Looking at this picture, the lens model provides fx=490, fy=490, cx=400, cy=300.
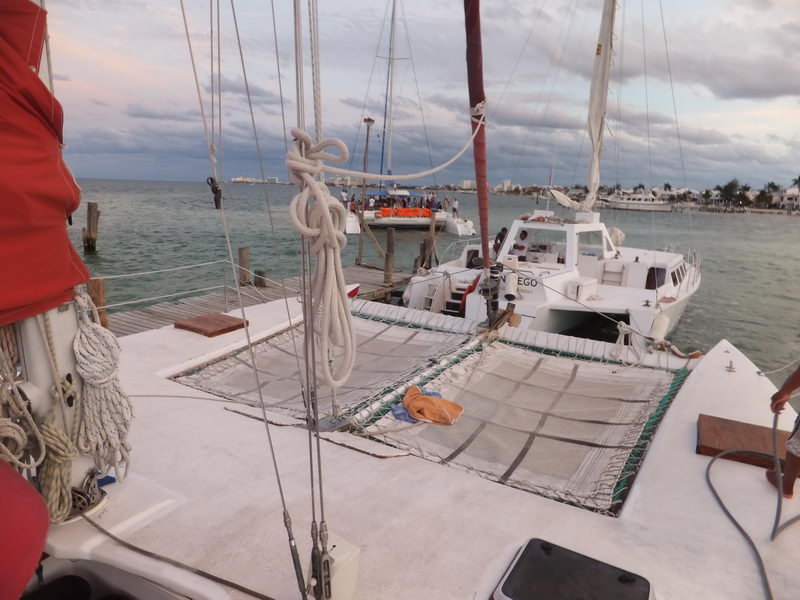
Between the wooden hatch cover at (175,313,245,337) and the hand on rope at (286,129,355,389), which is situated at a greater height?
the hand on rope at (286,129,355,389)

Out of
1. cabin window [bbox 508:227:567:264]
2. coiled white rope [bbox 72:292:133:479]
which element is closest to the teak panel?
coiled white rope [bbox 72:292:133:479]

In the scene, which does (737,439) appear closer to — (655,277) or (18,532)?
(18,532)

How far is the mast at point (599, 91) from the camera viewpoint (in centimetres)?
1188

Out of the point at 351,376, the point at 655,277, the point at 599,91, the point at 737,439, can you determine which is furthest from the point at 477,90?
the point at 599,91

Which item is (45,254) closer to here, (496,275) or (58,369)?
(58,369)

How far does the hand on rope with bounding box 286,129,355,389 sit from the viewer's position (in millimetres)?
1714

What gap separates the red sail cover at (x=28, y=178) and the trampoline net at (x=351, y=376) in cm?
241

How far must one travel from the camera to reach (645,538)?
290cm

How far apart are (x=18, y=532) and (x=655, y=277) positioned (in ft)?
40.5

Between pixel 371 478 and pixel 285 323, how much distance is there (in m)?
4.02

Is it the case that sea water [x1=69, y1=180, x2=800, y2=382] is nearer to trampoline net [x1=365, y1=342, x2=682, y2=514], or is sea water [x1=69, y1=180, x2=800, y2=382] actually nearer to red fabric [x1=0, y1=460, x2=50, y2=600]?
red fabric [x1=0, y1=460, x2=50, y2=600]

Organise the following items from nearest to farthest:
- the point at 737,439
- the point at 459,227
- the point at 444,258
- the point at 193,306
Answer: the point at 737,439 → the point at 193,306 → the point at 444,258 → the point at 459,227

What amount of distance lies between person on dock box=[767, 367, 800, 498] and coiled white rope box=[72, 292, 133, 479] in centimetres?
386

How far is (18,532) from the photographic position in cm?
181
